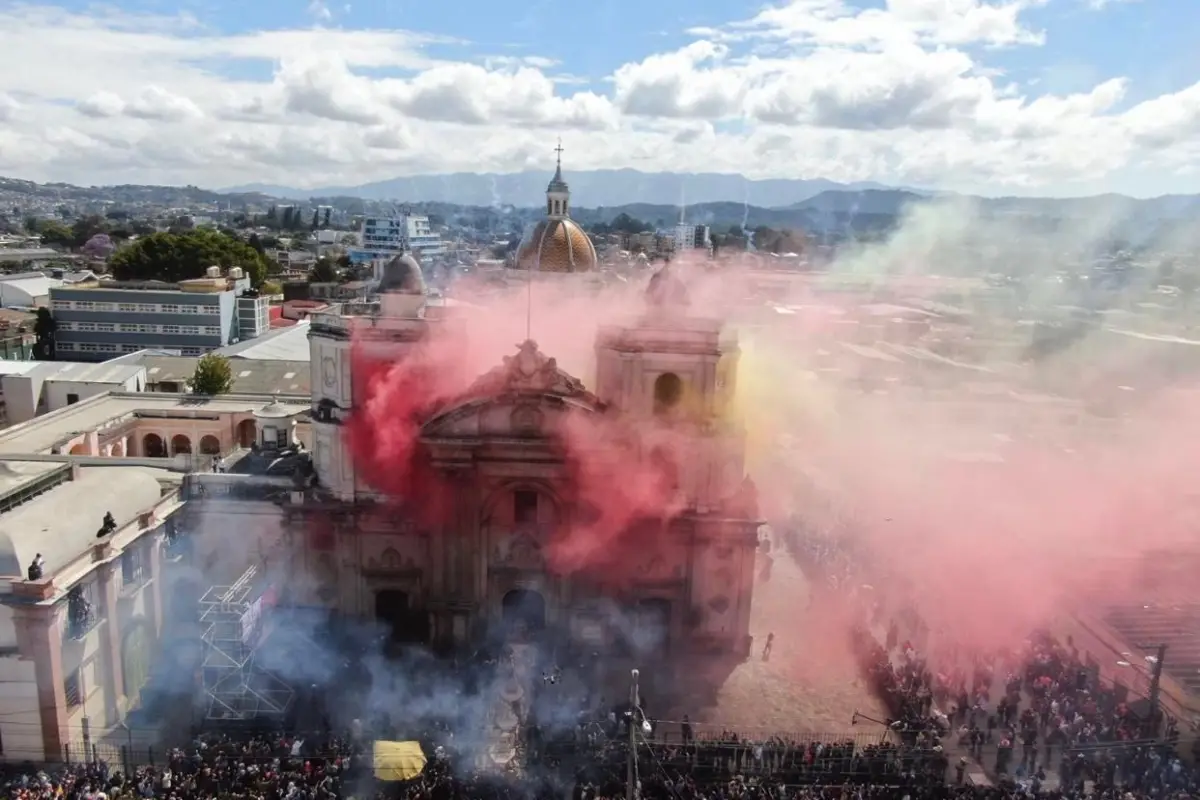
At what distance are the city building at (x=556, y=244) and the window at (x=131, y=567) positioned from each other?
54.2ft

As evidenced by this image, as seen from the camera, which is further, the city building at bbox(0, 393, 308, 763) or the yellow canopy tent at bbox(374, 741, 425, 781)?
the city building at bbox(0, 393, 308, 763)

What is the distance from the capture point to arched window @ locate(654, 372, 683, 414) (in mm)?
24531

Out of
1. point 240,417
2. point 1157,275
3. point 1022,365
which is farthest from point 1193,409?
point 240,417

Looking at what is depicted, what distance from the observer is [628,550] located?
24859 millimetres

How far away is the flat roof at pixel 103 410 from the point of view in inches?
1213

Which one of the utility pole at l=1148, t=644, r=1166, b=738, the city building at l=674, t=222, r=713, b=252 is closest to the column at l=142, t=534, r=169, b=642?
the utility pole at l=1148, t=644, r=1166, b=738

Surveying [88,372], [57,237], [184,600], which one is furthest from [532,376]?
[57,237]

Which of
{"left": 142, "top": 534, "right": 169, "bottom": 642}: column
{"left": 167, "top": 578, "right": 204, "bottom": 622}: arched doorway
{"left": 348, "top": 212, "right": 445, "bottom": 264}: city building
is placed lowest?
{"left": 167, "top": 578, "right": 204, "bottom": 622}: arched doorway

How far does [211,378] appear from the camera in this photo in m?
39.2

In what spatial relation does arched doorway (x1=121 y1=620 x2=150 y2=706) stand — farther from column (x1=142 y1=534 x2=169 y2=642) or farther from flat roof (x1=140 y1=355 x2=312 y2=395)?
flat roof (x1=140 y1=355 x2=312 y2=395)

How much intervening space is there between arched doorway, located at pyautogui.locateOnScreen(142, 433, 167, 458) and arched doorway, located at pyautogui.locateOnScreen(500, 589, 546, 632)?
17957 millimetres

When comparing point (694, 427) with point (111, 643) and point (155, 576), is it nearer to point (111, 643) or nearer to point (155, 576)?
point (155, 576)

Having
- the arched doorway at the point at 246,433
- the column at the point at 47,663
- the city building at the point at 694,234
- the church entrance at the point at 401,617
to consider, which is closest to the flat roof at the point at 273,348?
the arched doorway at the point at 246,433

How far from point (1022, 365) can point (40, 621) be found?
42.4 m
